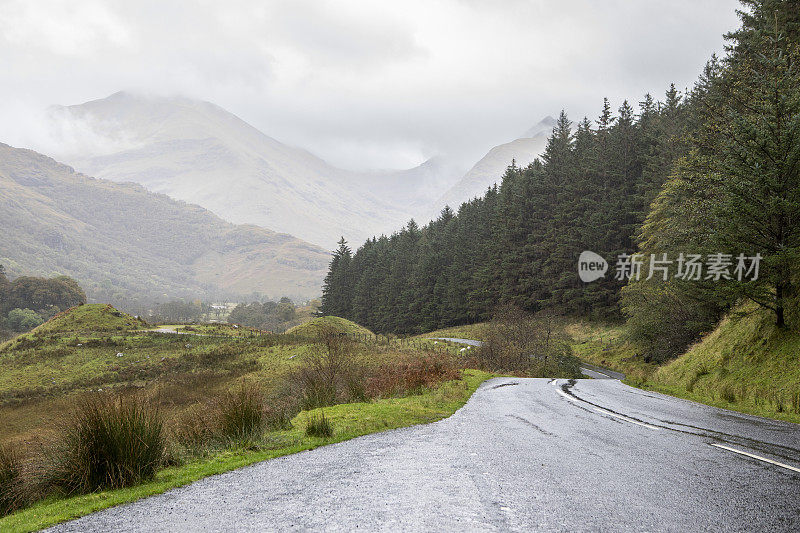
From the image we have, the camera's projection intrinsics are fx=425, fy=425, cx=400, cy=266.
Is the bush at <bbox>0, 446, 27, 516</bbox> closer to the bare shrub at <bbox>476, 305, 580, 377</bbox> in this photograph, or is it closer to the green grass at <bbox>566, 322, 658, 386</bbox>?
the bare shrub at <bbox>476, 305, 580, 377</bbox>

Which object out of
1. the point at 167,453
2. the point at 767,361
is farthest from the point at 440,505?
the point at 767,361

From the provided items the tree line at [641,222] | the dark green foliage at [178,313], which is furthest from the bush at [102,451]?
the dark green foliage at [178,313]

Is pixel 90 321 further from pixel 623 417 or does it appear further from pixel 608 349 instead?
pixel 623 417

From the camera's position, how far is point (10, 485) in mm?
5617

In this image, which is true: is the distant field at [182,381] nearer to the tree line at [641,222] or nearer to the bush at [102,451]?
the bush at [102,451]

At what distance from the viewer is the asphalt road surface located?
4477 millimetres

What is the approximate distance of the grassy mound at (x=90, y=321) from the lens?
51.3 metres

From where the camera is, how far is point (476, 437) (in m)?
8.41

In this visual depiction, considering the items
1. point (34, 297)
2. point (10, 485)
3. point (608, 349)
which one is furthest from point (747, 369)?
point (34, 297)

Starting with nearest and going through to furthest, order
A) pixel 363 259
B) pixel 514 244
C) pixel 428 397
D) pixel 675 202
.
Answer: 1. pixel 428 397
2. pixel 675 202
3. pixel 514 244
4. pixel 363 259

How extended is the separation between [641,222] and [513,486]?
147 ft

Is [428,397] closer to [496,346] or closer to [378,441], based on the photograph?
[378,441]

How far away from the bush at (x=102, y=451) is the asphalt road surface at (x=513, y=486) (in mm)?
849

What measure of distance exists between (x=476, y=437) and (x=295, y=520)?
185 inches
